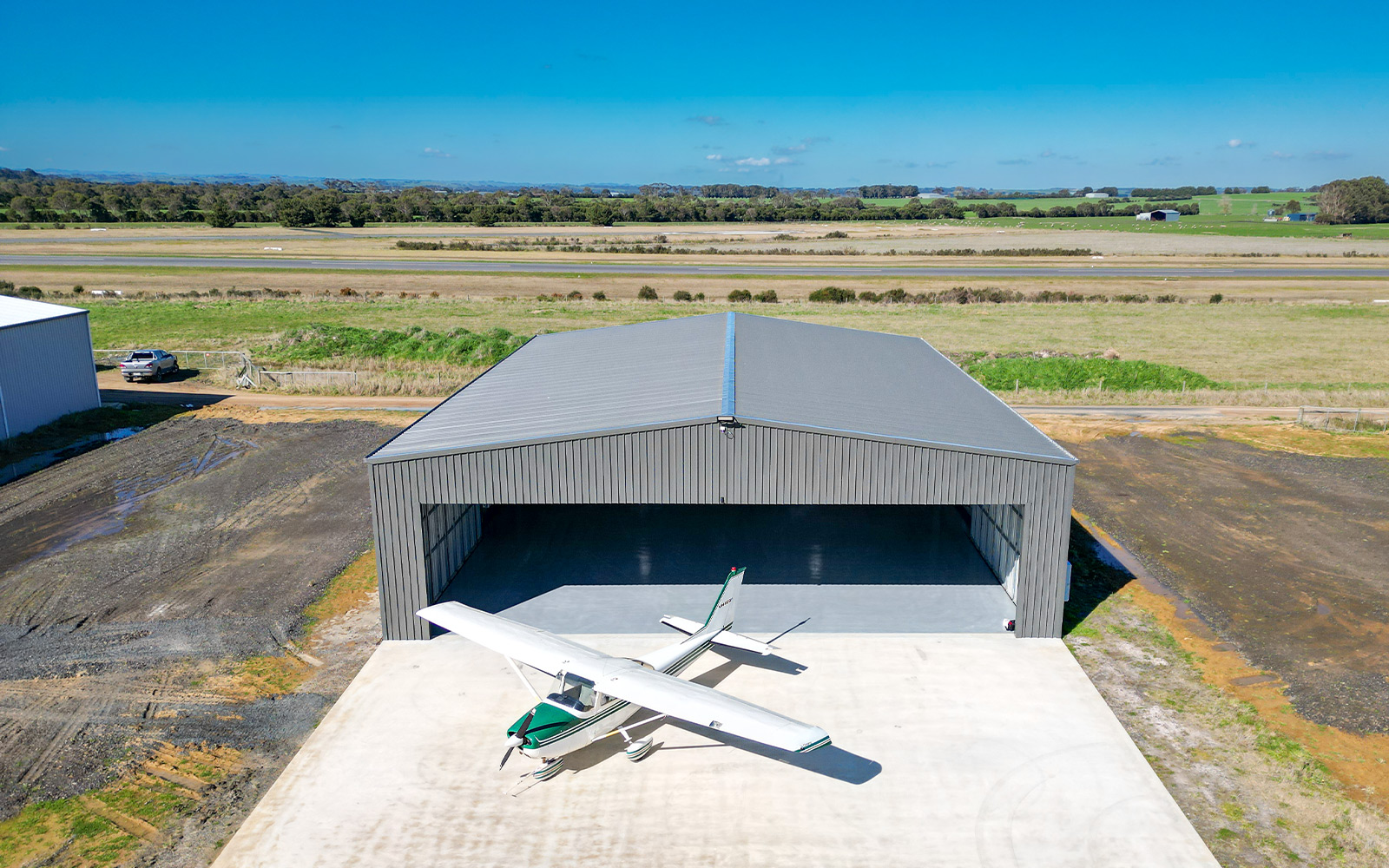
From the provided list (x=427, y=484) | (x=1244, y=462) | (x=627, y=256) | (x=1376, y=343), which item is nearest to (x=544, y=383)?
(x=427, y=484)

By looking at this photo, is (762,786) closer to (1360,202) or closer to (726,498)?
(726,498)

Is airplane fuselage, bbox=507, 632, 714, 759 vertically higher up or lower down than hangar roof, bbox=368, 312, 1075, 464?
lower down

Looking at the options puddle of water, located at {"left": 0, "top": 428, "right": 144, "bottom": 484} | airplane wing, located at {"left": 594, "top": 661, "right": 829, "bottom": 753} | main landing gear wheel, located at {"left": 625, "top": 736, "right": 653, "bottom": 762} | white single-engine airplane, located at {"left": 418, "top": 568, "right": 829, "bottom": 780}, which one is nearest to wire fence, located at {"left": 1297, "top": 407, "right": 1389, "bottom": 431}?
white single-engine airplane, located at {"left": 418, "top": 568, "right": 829, "bottom": 780}

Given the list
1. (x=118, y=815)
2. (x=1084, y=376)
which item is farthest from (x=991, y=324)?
(x=118, y=815)

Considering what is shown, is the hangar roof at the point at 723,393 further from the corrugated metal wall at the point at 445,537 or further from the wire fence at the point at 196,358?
the wire fence at the point at 196,358

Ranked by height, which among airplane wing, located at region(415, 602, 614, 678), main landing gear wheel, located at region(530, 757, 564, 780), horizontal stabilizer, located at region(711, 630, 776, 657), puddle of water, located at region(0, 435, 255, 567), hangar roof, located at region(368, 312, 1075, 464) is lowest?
main landing gear wheel, located at region(530, 757, 564, 780)

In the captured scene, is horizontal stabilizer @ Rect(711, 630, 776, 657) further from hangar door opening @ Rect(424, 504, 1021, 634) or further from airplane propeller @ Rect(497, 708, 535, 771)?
airplane propeller @ Rect(497, 708, 535, 771)
